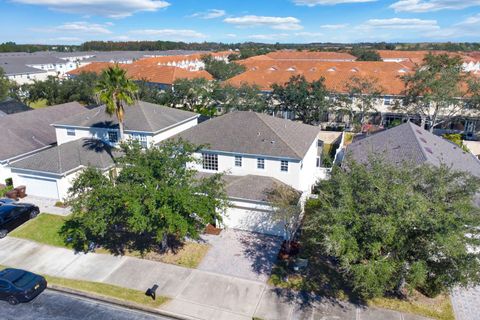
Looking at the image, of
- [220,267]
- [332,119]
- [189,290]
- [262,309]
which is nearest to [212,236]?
[220,267]

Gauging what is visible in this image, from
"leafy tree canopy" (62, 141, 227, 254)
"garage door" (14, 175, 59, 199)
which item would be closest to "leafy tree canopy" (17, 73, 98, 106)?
"garage door" (14, 175, 59, 199)

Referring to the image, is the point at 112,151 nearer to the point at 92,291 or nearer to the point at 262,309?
the point at 92,291

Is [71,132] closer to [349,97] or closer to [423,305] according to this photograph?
[423,305]

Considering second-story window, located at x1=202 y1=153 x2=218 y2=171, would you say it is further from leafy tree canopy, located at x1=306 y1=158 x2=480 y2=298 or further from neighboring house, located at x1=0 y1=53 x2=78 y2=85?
neighboring house, located at x1=0 y1=53 x2=78 y2=85

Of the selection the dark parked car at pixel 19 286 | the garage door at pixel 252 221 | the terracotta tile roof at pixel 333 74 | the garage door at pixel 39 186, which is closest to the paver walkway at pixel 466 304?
the garage door at pixel 252 221

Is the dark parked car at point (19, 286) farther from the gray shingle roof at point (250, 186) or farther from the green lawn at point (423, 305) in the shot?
the green lawn at point (423, 305)

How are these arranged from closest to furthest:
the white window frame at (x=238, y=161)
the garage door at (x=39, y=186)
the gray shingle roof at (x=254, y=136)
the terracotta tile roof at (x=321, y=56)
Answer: the gray shingle roof at (x=254, y=136) → the white window frame at (x=238, y=161) → the garage door at (x=39, y=186) → the terracotta tile roof at (x=321, y=56)

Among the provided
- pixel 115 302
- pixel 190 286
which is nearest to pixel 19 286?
pixel 115 302
